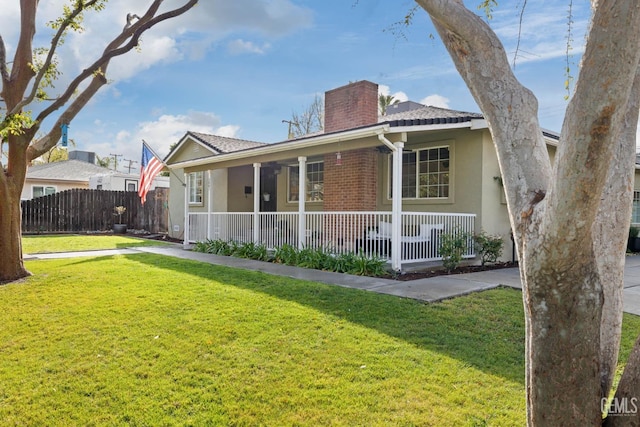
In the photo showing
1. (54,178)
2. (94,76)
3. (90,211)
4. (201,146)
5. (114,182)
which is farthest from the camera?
(54,178)

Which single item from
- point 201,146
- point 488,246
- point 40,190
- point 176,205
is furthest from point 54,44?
point 40,190

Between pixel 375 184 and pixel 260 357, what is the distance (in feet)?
26.0

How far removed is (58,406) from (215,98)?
1549cm

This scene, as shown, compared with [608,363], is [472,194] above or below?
above

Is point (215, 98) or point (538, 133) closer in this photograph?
point (538, 133)

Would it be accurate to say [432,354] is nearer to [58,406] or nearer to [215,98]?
[58,406]

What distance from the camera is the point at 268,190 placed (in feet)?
52.7

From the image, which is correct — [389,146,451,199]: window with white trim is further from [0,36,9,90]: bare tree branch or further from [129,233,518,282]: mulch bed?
[0,36,9,90]: bare tree branch

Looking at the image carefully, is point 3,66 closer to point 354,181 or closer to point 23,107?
point 23,107

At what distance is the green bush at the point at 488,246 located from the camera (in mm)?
9344

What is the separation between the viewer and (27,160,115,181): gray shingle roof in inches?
1067

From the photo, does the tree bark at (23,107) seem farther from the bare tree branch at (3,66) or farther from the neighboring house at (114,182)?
the neighboring house at (114,182)

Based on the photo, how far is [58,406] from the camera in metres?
3.27

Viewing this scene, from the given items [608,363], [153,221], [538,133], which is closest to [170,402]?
[608,363]
